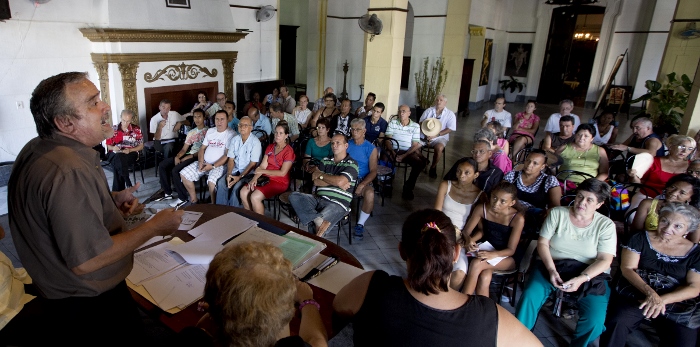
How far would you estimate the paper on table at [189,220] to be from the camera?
2.31 m

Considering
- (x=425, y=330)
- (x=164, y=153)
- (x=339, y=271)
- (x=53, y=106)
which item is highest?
(x=53, y=106)

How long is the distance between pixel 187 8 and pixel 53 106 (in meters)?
5.84

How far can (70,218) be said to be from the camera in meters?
1.30

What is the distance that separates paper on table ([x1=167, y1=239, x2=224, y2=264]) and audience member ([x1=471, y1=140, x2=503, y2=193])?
224 centimetres

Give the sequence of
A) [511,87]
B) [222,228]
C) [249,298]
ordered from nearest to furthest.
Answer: [249,298], [222,228], [511,87]

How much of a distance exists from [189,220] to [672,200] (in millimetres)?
3184

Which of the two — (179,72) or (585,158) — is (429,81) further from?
(585,158)

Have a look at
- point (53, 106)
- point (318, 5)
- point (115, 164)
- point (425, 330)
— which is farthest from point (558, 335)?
point (318, 5)

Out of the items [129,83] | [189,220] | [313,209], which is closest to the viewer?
[189,220]

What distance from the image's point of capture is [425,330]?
1.34 meters

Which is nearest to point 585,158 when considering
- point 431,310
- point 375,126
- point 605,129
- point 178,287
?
point 605,129

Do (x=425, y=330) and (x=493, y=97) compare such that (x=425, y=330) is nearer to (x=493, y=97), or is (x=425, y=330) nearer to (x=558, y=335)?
(x=558, y=335)

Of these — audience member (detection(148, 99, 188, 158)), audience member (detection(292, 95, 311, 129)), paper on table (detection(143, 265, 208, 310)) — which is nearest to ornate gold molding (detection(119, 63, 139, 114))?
audience member (detection(148, 99, 188, 158))

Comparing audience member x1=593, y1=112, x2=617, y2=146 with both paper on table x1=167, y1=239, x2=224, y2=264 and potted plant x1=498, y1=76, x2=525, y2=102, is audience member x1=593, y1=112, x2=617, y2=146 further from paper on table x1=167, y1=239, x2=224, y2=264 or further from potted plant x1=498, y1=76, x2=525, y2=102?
potted plant x1=498, y1=76, x2=525, y2=102
